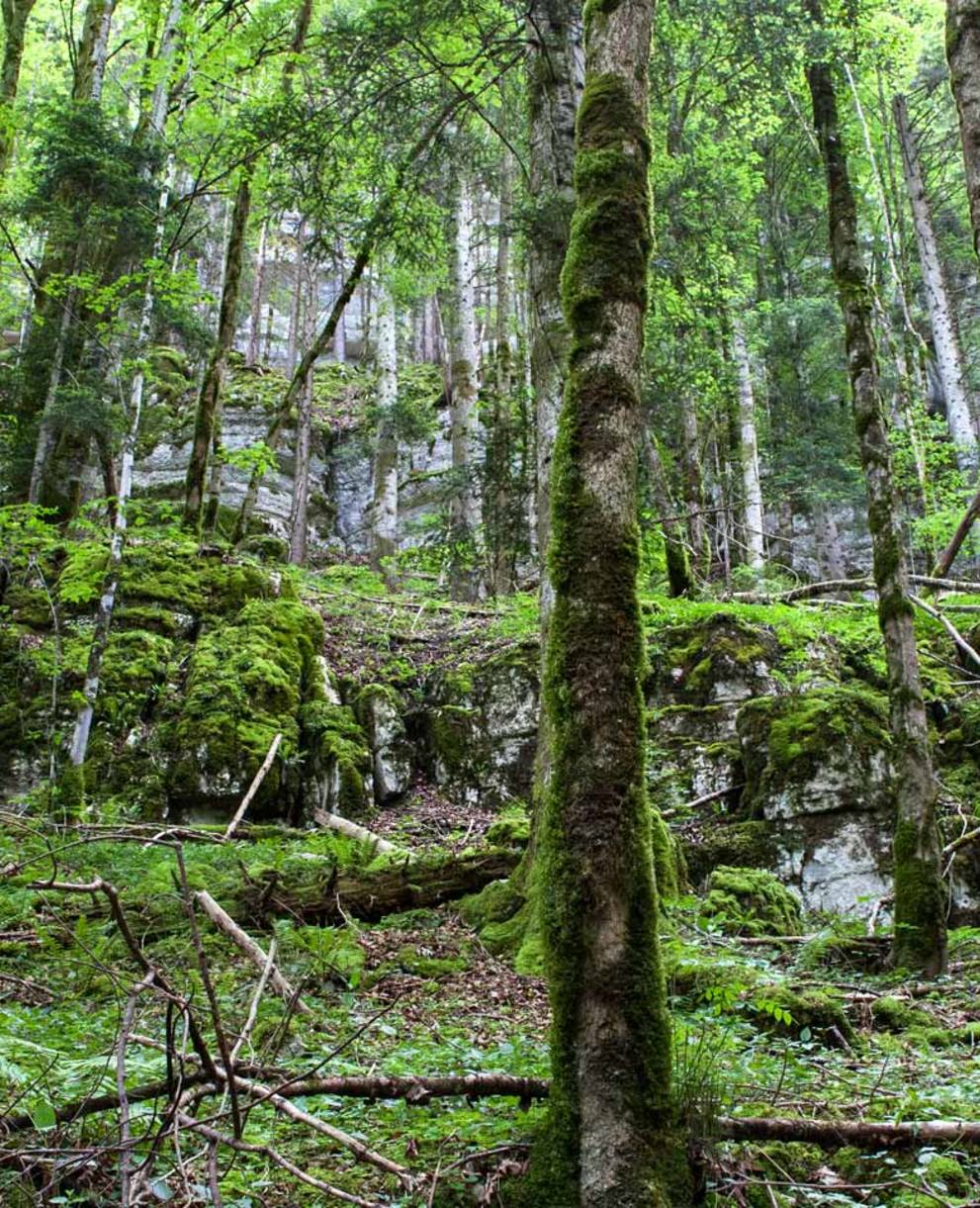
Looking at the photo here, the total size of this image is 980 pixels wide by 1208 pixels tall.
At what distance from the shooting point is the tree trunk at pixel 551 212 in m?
6.73

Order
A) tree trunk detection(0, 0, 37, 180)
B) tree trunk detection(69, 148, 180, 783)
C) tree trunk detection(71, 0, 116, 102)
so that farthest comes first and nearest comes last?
tree trunk detection(71, 0, 116, 102), tree trunk detection(0, 0, 37, 180), tree trunk detection(69, 148, 180, 783)

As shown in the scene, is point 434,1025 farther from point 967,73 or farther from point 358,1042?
point 967,73

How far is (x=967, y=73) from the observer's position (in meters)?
3.62

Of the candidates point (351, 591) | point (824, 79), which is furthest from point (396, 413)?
point (824, 79)

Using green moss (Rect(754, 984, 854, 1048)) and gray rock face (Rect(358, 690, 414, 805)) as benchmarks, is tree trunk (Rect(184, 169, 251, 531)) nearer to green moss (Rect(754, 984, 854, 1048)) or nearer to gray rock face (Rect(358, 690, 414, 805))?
gray rock face (Rect(358, 690, 414, 805))

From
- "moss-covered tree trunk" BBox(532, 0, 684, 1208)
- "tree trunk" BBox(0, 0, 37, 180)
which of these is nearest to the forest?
"moss-covered tree trunk" BBox(532, 0, 684, 1208)

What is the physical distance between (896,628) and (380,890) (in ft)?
13.9

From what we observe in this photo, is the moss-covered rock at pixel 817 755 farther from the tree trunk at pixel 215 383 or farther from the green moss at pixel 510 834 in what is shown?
the tree trunk at pixel 215 383

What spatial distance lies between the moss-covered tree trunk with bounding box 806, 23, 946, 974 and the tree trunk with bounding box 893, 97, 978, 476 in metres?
10.9

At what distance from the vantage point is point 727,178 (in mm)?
15211

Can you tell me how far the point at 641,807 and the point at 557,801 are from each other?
267 millimetres

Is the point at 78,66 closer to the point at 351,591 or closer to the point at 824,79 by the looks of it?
the point at 351,591

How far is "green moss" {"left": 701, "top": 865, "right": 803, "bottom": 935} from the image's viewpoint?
21.3ft

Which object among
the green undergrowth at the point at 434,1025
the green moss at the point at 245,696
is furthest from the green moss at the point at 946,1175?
the green moss at the point at 245,696
